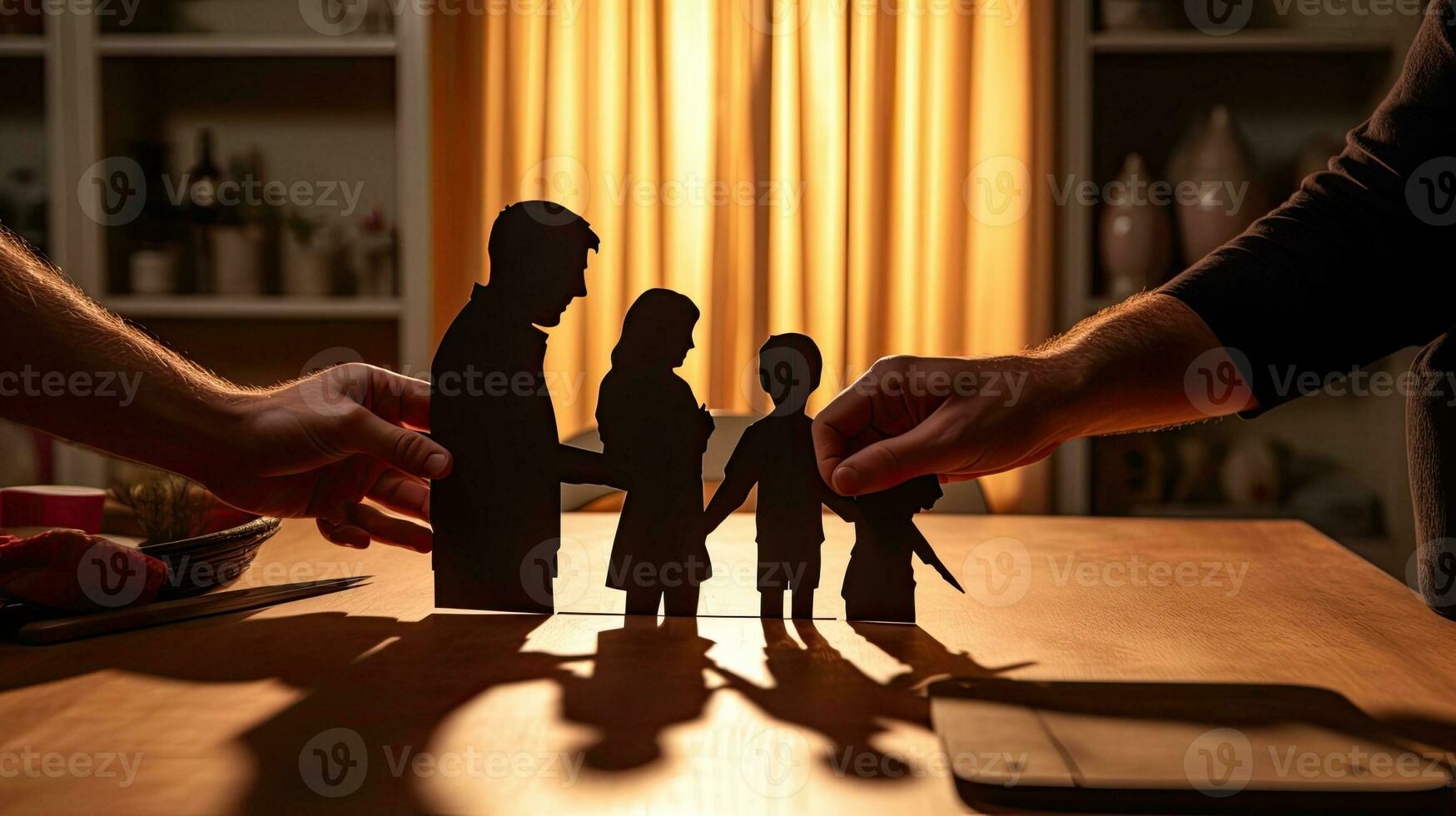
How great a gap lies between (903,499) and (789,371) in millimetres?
156

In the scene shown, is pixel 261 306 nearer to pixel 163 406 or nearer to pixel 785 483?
pixel 163 406

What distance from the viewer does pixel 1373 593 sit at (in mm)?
983

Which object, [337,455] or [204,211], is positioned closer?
[337,455]

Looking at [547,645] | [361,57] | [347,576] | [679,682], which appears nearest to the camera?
[679,682]

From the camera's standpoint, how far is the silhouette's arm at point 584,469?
3.02ft

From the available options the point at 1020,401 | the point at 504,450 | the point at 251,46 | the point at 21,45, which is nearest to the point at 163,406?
the point at 504,450

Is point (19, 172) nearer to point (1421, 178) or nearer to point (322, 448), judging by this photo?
point (322, 448)

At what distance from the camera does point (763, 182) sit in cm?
245

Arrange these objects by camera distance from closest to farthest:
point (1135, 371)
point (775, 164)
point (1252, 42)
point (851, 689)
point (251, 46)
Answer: point (851, 689) → point (1135, 371) → point (1252, 42) → point (251, 46) → point (775, 164)

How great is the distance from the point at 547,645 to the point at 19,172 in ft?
8.35

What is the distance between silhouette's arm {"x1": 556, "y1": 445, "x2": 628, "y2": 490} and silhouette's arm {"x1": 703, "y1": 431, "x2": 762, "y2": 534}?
0.28 ft

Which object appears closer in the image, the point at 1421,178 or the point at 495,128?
the point at 1421,178

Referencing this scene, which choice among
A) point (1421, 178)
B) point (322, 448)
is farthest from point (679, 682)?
point (1421, 178)

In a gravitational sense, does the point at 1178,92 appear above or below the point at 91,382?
above
